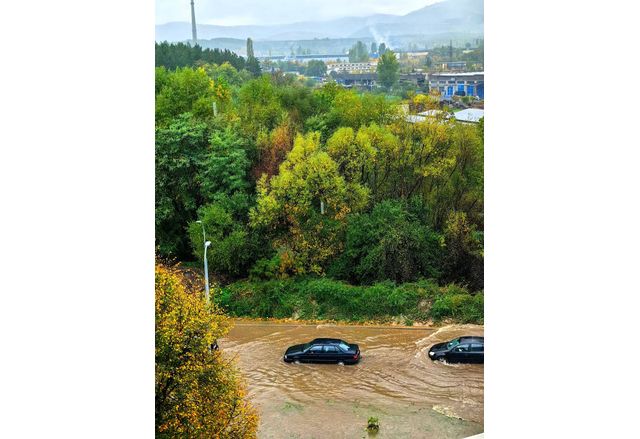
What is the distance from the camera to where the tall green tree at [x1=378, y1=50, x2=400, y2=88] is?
621 centimetres

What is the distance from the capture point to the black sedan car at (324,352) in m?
5.80

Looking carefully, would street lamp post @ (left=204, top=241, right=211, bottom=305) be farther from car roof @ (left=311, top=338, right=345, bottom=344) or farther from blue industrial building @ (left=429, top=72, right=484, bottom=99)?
blue industrial building @ (left=429, top=72, right=484, bottom=99)

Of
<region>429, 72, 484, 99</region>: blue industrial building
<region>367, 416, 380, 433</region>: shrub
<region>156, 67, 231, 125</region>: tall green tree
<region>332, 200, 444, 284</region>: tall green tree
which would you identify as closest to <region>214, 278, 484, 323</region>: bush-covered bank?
<region>332, 200, 444, 284</region>: tall green tree

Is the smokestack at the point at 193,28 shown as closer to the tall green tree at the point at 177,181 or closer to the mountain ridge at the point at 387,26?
the mountain ridge at the point at 387,26

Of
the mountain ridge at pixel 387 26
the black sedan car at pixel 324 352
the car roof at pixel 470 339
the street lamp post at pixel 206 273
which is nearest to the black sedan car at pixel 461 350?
the car roof at pixel 470 339

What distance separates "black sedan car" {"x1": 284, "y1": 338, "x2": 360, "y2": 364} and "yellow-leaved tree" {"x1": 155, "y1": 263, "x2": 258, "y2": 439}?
449 mm

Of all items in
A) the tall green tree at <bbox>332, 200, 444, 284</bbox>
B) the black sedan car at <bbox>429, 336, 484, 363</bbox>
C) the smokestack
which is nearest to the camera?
the smokestack

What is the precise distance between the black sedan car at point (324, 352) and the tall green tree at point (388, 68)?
1.75m
